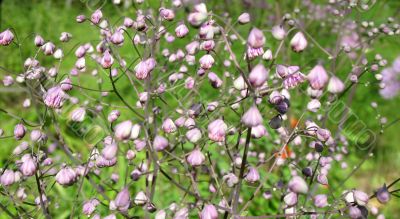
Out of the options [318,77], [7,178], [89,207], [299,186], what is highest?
[318,77]

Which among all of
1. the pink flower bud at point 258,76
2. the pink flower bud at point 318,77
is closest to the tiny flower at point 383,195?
the pink flower bud at point 318,77

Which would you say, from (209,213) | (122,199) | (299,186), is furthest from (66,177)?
(299,186)

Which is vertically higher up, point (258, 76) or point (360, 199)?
point (258, 76)

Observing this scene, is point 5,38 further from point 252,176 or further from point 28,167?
point 252,176

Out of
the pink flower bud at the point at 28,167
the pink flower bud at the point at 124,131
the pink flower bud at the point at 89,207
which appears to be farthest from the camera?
the pink flower bud at the point at 89,207

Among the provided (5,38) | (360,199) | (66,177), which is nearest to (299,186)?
(360,199)

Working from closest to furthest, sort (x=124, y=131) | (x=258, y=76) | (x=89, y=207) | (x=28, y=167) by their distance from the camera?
(x=258, y=76) → (x=124, y=131) → (x=28, y=167) → (x=89, y=207)

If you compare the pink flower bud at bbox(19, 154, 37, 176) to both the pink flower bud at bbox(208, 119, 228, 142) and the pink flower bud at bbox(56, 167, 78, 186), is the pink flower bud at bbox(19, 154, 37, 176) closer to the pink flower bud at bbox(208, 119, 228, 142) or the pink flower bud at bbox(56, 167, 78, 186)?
the pink flower bud at bbox(56, 167, 78, 186)

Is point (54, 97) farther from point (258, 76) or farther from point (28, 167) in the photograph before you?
point (258, 76)

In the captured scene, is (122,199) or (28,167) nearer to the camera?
(122,199)

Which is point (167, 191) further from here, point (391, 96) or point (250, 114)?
point (391, 96)

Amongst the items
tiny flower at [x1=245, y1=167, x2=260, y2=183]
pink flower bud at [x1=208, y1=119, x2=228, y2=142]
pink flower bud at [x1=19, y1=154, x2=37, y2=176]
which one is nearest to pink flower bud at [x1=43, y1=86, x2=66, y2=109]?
pink flower bud at [x1=19, y1=154, x2=37, y2=176]

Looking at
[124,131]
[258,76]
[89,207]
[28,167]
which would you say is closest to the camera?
[258,76]

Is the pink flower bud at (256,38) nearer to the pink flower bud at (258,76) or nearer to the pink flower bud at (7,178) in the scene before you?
the pink flower bud at (258,76)
